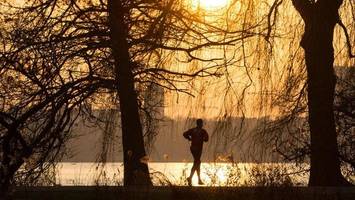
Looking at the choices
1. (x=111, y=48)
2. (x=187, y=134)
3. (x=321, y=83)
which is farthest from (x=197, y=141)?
(x=321, y=83)

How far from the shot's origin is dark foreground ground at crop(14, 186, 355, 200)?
28.2ft

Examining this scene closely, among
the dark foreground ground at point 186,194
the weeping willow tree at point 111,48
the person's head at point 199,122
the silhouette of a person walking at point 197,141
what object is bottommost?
the dark foreground ground at point 186,194

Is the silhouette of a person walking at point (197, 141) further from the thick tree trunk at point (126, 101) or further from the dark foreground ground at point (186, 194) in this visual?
the dark foreground ground at point (186, 194)

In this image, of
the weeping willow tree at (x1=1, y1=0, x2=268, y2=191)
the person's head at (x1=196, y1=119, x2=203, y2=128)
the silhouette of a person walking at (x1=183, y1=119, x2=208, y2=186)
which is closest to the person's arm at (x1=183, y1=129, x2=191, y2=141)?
the silhouette of a person walking at (x1=183, y1=119, x2=208, y2=186)

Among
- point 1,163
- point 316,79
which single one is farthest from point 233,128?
point 1,163

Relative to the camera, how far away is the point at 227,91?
12359 mm

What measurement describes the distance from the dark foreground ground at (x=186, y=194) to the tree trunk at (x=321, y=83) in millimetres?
3465

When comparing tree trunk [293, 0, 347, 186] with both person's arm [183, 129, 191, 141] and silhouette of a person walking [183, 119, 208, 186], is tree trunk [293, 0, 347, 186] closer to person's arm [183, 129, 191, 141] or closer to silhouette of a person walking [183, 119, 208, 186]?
silhouette of a person walking [183, 119, 208, 186]

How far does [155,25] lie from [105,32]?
593 cm

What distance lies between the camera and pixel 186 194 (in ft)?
29.0

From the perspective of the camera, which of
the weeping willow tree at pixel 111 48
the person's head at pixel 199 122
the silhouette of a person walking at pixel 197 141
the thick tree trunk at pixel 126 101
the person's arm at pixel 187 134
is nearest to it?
the weeping willow tree at pixel 111 48

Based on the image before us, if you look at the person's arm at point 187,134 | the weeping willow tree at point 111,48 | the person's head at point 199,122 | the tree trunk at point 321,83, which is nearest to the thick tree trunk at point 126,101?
the weeping willow tree at point 111,48

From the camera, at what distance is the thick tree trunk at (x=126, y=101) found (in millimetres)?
12914

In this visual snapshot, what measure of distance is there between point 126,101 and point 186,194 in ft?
21.5
